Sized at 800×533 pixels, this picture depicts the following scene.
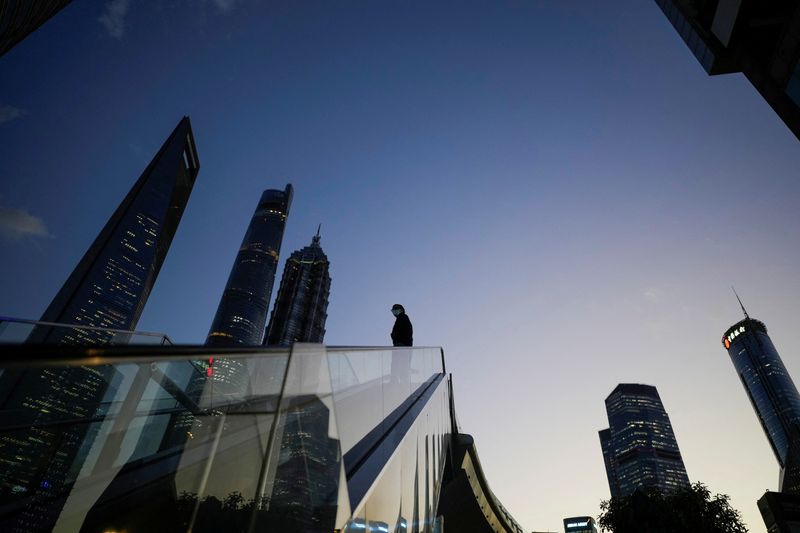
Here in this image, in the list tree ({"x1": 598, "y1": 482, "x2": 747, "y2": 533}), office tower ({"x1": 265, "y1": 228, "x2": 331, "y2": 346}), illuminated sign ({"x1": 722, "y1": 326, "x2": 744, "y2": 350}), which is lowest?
tree ({"x1": 598, "y1": 482, "x2": 747, "y2": 533})

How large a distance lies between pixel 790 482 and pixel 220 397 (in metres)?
119

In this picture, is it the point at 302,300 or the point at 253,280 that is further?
the point at 253,280

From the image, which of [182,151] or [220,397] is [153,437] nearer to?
[220,397]

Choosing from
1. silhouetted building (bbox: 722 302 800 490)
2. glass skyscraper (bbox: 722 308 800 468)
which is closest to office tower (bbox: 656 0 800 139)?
silhouetted building (bbox: 722 302 800 490)

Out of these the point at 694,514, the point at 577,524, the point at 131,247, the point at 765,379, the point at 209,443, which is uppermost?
the point at 765,379

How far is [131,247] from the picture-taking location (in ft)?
414

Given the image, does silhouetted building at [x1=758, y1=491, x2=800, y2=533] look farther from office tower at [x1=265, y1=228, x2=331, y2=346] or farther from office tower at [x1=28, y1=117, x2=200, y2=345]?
office tower at [x1=28, y1=117, x2=200, y2=345]

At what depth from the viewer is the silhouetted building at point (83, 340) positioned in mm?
3840

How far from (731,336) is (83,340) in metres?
247

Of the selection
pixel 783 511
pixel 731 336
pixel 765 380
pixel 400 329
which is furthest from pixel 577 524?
pixel 731 336

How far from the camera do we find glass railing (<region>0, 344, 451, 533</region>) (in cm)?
220

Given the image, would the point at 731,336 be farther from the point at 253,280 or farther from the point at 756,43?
the point at 756,43

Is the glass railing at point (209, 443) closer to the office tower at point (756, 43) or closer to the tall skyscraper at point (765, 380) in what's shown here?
the office tower at point (756, 43)

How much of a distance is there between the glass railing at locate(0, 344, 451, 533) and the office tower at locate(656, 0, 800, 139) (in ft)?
50.2
